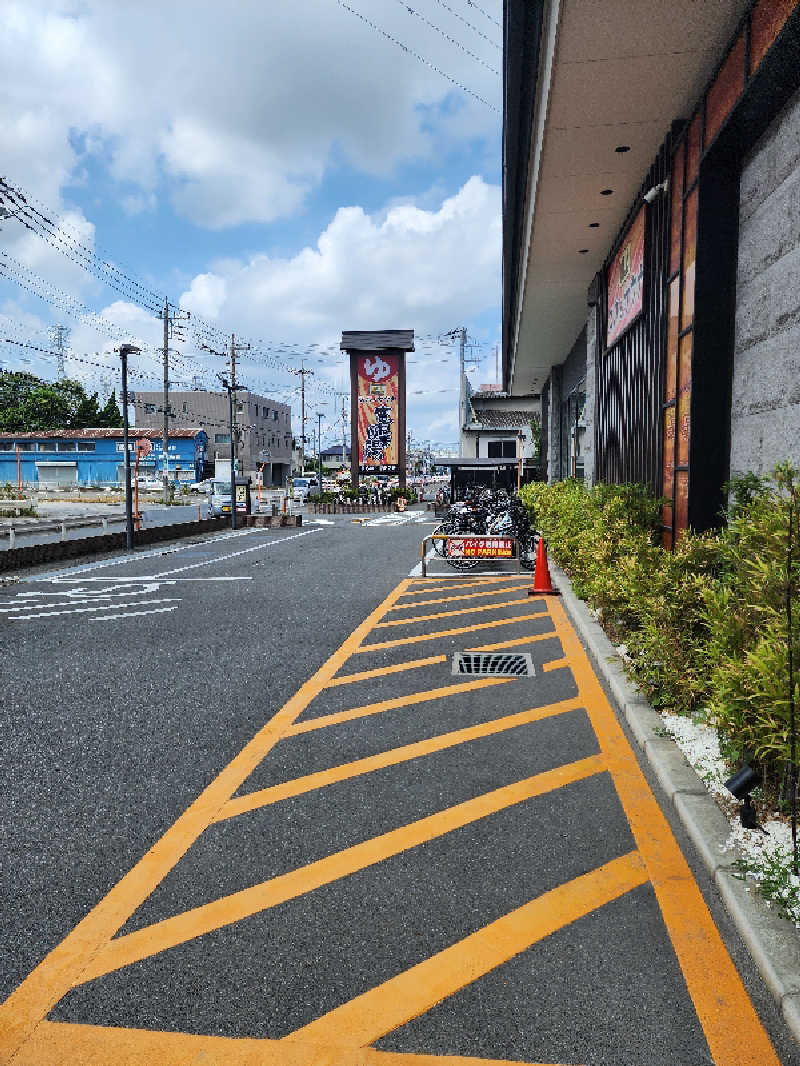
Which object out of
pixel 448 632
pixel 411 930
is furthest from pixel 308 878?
pixel 448 632

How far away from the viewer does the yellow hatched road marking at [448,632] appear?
804 centimetres

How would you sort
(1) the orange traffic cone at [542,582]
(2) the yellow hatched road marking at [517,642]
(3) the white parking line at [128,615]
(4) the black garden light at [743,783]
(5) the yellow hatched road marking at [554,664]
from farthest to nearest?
(1) the orange traffic cone at [542,582] → (3) the white parking line at [128,615] → (2) the yellow hatched road marking at [517,642] → (5) the yellow hatched road marking at [554,664] → (4) the black garden light at [743,783]

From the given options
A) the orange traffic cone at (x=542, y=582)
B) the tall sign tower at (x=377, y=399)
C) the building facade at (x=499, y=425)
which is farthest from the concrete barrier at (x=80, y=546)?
the tall sign tower at (x=377, y=399)

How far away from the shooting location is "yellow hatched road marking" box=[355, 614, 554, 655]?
8.04 meters

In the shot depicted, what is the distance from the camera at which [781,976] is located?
2.41m

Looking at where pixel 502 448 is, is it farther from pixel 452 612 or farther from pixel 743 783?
pixel 743 783

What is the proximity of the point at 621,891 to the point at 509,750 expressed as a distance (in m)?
1.73

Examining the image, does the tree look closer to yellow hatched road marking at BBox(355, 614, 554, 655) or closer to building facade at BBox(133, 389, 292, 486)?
building facade at BBox(133, 389, 292, 486)

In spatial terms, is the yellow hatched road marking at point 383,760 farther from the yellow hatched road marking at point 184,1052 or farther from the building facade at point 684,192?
the building facade at point 684,192

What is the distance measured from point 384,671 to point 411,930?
4073mm

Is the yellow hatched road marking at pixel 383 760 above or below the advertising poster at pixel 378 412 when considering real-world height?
below

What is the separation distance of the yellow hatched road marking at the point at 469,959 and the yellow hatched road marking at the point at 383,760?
163 centimetres

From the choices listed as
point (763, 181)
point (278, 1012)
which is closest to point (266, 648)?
point (278, 1012)

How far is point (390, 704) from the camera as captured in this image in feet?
19.4
